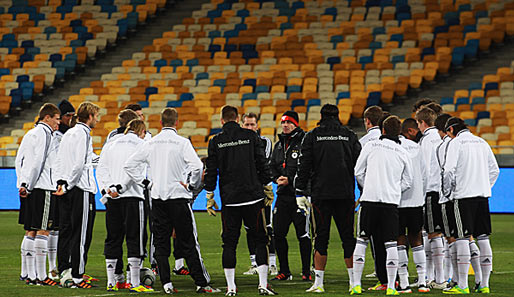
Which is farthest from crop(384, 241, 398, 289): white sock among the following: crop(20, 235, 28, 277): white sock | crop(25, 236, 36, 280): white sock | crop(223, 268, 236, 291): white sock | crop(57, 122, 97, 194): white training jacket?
crop(20, 235, 28, 277): white sock

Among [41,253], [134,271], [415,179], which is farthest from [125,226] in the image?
[415,179]

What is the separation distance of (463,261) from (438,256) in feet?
2.15

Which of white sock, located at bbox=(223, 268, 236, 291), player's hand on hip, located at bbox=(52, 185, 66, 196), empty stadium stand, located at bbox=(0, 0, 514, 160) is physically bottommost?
white sock, located at bbox=(223, 268, 236, 291)

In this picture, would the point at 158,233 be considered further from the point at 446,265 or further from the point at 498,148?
the point at 498,148

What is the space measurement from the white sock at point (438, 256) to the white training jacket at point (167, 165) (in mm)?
3154

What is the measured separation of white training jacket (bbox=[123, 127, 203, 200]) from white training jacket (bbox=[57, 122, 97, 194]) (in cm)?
81

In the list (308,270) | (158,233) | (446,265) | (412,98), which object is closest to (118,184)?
(158,233)

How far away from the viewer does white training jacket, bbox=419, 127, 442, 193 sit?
420 inches

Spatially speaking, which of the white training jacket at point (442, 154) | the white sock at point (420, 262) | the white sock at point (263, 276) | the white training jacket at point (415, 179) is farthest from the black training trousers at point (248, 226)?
the white training jacket at point (442, 154)

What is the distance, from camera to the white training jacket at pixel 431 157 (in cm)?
1067

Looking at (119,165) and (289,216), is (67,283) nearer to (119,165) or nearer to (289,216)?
(119,165)

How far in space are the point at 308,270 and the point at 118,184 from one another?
3.04m

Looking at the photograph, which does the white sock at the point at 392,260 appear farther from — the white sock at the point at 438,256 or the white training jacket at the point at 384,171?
the white sock at the point at 438,256

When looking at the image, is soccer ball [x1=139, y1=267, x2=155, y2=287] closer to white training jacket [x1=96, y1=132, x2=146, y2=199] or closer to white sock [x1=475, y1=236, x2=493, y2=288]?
white training jacket [x1=96, y1=132, x2=146, y2=199]
